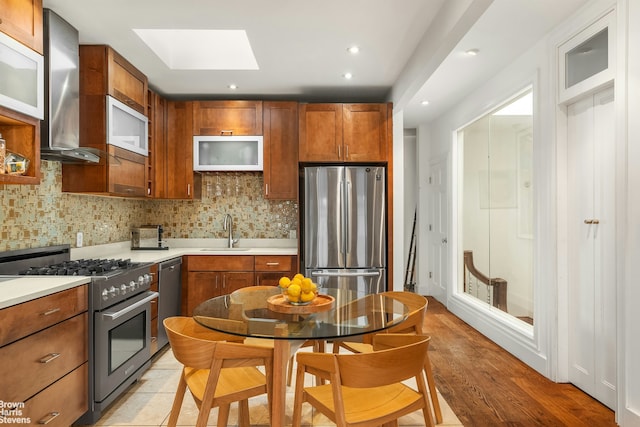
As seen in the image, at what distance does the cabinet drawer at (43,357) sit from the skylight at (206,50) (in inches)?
90.4

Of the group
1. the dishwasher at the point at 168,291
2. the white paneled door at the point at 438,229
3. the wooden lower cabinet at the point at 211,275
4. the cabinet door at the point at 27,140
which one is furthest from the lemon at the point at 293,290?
the white paneled door at the point at 438,229

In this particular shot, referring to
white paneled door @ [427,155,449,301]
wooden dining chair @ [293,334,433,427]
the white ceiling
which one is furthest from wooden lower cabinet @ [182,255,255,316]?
white paneled door @ [427,155,449,301]

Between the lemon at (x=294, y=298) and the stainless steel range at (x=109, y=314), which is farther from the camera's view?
the stainless steel range at (x=109, y=314)

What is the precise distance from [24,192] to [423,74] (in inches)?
120

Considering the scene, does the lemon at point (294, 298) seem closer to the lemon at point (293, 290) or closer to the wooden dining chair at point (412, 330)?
the lemon at point (293, 290)

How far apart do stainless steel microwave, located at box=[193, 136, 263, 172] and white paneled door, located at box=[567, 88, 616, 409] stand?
2.94 m

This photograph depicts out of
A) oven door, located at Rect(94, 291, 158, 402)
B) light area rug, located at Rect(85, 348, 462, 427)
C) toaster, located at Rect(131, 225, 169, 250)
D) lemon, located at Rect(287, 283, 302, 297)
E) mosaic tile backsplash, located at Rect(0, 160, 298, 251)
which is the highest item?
mosaic tile backsplash, located at Rect(0, 160, 298, 251)

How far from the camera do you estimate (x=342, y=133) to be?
421 cm

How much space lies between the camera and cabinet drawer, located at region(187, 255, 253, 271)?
404cm

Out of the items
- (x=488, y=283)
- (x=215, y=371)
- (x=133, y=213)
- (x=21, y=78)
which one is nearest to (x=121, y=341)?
(x=215, y=371)

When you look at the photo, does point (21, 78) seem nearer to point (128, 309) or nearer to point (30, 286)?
point (30, 286)

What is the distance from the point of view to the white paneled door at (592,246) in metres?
2.50

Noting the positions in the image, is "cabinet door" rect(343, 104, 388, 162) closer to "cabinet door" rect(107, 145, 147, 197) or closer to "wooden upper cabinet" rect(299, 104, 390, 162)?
"wooden upper cabinet" rect(299, 104, 390, 162)

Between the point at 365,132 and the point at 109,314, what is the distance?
293 centimetres
